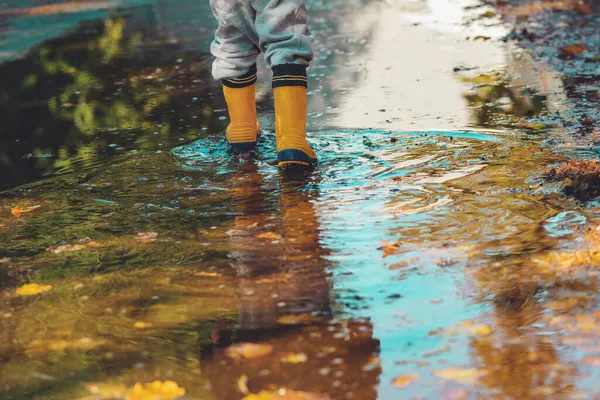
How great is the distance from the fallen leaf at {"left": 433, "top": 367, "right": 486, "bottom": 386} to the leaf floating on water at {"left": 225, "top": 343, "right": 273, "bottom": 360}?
0.43 metres

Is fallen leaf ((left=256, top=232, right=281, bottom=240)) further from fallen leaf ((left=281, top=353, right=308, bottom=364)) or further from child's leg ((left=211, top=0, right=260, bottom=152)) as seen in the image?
child's leg ((left=211, top=0, right=260, bottom=152))

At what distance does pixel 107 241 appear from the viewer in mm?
3088

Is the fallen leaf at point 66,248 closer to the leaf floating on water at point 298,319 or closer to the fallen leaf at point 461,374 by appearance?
the leaf floating on water at point 298,319

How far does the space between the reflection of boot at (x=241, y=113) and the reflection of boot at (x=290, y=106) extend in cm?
31

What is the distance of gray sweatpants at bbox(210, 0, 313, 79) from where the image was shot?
404 cm

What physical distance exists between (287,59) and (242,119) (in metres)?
0.45

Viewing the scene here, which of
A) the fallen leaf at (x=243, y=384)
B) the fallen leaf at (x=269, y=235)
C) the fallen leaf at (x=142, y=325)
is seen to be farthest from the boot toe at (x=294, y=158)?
the fallen leaf at (x=243, y=384)

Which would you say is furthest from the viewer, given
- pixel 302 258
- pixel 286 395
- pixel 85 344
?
pixel 302 258

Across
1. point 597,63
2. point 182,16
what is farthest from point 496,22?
point 182,16

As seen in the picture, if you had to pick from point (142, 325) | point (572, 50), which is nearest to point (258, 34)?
point (142, 325)

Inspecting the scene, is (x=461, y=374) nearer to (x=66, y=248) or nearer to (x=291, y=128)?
(x=66, y=248)

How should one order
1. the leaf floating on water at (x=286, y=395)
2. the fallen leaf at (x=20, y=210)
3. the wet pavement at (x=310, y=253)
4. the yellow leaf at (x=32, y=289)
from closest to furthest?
the leaf floating on water at (x=286, y=395), the wet pavement at (x=310, y=253), the yellow leaf at (x=32, y=289), the fallen leaf at (x=20, y=210)

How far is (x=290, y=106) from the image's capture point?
4020mm

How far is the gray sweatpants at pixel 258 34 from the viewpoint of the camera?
4.04m
